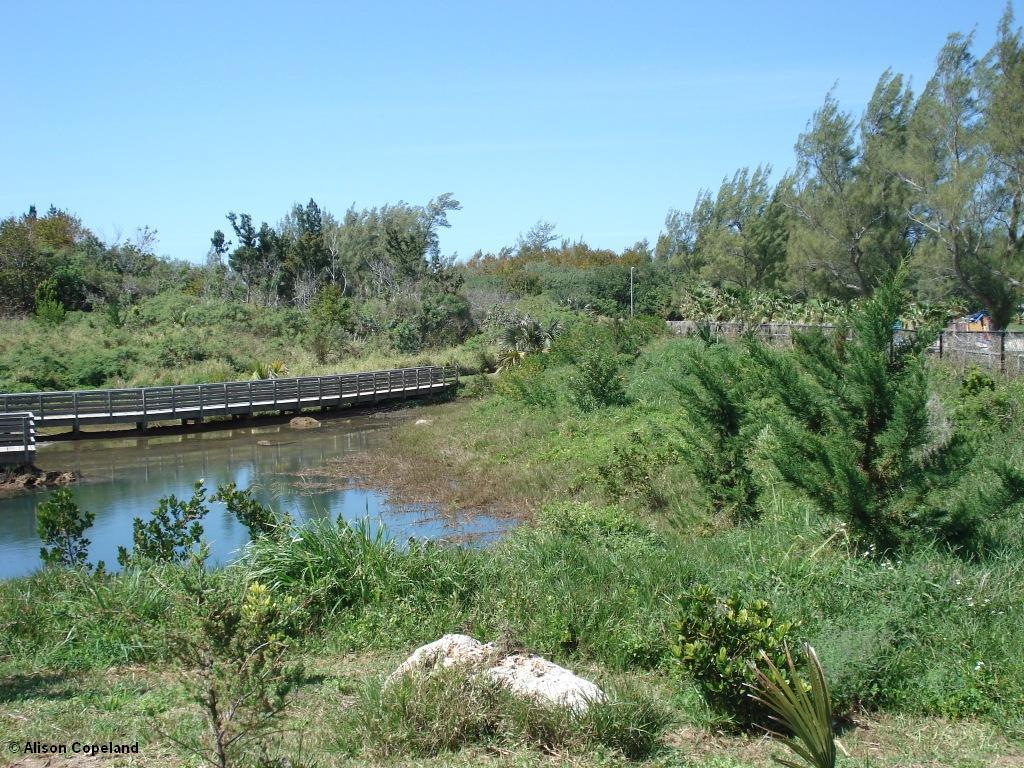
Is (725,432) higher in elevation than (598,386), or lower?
higher

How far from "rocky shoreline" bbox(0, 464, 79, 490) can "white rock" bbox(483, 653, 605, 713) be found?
58.0 ft

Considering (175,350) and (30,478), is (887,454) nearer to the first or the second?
(30,478)

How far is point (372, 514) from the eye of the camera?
1697 cm

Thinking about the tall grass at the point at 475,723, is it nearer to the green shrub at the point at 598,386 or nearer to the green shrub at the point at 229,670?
the green shrub at the point at 229,670

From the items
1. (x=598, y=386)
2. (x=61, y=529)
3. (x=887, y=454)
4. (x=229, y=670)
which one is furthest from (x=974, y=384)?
(x=229, y=670)

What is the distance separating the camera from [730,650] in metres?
5.33

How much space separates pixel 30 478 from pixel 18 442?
1.10m

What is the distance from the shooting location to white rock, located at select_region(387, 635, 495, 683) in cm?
529

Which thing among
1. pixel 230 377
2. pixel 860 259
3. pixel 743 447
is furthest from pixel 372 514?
pixel 860 259

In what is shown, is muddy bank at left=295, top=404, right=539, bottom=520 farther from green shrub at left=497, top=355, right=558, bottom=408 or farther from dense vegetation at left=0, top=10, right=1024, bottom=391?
dense vegetation at left=0, top=10, right=1024, bottom=391

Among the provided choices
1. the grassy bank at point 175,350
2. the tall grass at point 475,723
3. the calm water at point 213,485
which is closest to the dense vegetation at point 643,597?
the tall grass at point 475,723

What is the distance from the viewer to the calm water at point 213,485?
1482 cm

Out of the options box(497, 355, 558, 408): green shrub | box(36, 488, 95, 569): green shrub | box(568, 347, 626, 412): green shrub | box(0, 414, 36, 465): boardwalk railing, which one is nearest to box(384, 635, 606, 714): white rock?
box(36, 488, 95, 569): green shrub

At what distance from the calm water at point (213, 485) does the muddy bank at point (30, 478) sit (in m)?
0.47
